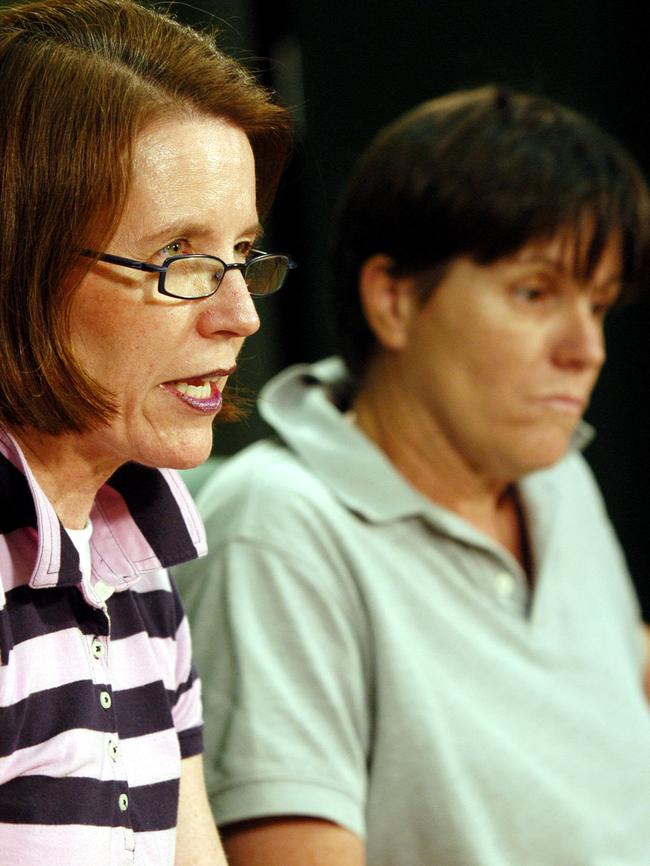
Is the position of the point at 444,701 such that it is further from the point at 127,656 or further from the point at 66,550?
the point at 66,550

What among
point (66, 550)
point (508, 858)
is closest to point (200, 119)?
point (66, 550)

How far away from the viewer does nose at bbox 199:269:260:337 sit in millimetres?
854

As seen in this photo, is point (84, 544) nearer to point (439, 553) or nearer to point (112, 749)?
point (112, 749)

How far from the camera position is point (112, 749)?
34.4 inches

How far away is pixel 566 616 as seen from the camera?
5.24 ft

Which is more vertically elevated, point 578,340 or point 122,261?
point 122,261

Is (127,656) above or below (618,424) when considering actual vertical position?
above

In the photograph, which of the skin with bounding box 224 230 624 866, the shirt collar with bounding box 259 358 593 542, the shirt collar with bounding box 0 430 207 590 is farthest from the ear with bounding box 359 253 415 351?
the shirt collar with bounding box 0 430 207 590

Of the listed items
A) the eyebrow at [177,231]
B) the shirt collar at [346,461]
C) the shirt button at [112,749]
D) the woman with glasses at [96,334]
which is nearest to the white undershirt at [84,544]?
the woman with glasses at [96,334]

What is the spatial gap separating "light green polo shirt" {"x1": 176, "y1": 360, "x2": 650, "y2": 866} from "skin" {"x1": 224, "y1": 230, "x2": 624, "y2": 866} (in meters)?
0.09

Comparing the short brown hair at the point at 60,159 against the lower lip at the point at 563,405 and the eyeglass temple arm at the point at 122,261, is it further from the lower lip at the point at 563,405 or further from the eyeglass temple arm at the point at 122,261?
the lower lip at the point at 563,405

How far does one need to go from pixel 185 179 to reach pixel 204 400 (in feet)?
0.52

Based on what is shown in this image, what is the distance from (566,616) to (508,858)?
0.35 metres

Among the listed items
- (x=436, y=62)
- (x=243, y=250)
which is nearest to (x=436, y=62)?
(x=436, y=62)
